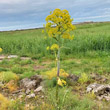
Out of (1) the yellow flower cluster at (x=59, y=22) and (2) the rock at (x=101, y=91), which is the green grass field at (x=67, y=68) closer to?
(2) the rock at (x=101, y=91)

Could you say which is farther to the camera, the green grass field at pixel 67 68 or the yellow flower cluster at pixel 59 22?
the green grass field at pixel 67 68

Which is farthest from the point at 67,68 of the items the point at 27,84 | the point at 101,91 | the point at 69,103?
the point at 69,103

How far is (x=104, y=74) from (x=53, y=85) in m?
1.75

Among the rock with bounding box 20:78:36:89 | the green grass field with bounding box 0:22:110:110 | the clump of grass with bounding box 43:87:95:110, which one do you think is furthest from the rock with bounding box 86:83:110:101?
the rock with bounding box 20:78:36:89

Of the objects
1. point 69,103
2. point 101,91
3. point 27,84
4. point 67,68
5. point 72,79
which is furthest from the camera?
point 67,68

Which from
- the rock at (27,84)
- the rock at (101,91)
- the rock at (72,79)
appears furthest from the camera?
the rock at (72,79)

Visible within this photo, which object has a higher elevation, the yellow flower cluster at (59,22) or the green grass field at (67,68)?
the yellow flower cluster at (59,22)

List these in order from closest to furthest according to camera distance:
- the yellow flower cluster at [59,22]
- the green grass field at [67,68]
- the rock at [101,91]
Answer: the yellow flower cluster at [59,22] → the green grass field at [67,68] → the rock at [101,91]

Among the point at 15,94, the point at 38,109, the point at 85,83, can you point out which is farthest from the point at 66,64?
the point at 38,109

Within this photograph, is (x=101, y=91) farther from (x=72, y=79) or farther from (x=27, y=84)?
(x=27, y=84)

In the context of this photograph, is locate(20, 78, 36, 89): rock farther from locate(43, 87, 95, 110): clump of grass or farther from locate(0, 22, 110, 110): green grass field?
locate(43, 87, 95, 110): clump of grass

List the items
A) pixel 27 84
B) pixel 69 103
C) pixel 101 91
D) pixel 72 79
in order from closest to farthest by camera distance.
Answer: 1. pixel 69 103
2. pixel 101 91
3. pixel 27 84
4. pixel 72 79

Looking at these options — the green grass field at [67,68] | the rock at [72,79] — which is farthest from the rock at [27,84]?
the rock at [72,79]

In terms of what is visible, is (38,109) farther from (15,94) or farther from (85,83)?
(85,83)
